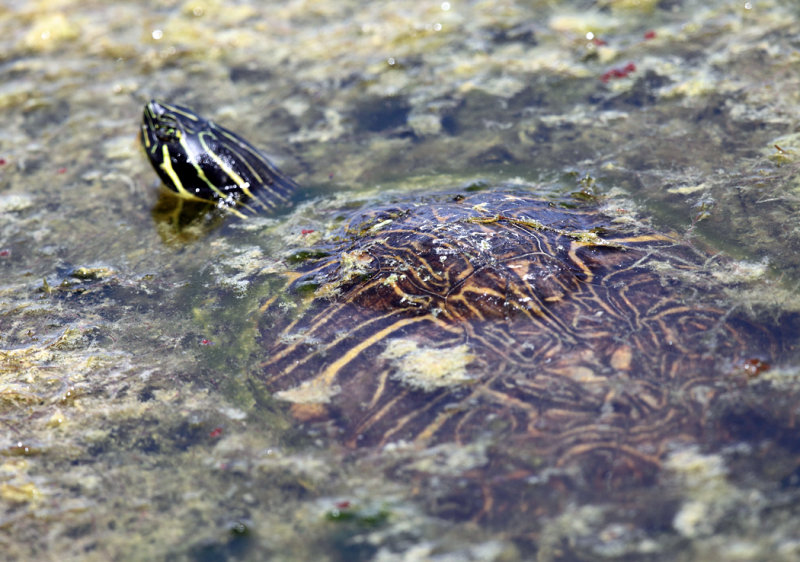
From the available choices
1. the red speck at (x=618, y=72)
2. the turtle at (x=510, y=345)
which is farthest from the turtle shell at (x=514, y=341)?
the red speck at (x=618, y=72)

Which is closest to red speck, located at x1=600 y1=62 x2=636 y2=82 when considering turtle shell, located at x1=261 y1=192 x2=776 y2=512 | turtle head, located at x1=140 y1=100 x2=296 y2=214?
turtle shell, located at x1=261 y1=192 x2=776 y2=512

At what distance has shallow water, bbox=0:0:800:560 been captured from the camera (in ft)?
9.39

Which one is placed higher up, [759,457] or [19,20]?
[19,20]

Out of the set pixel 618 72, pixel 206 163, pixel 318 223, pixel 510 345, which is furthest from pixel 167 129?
pixel 618 72

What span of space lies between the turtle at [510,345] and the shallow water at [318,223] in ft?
0.32

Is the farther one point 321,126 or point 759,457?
point 321,126

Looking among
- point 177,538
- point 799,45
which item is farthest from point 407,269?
point 799,45

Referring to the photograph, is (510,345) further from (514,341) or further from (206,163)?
(206,163)

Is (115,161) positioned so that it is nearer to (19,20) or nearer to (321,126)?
(321,126)

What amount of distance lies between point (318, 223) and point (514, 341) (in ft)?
6.46

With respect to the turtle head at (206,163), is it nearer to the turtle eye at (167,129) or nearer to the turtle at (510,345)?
the turtle eye at (167,129)

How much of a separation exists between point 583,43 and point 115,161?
4.38 m

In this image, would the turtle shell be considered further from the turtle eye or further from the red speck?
the red speck

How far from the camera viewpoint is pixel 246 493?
3111 mm
